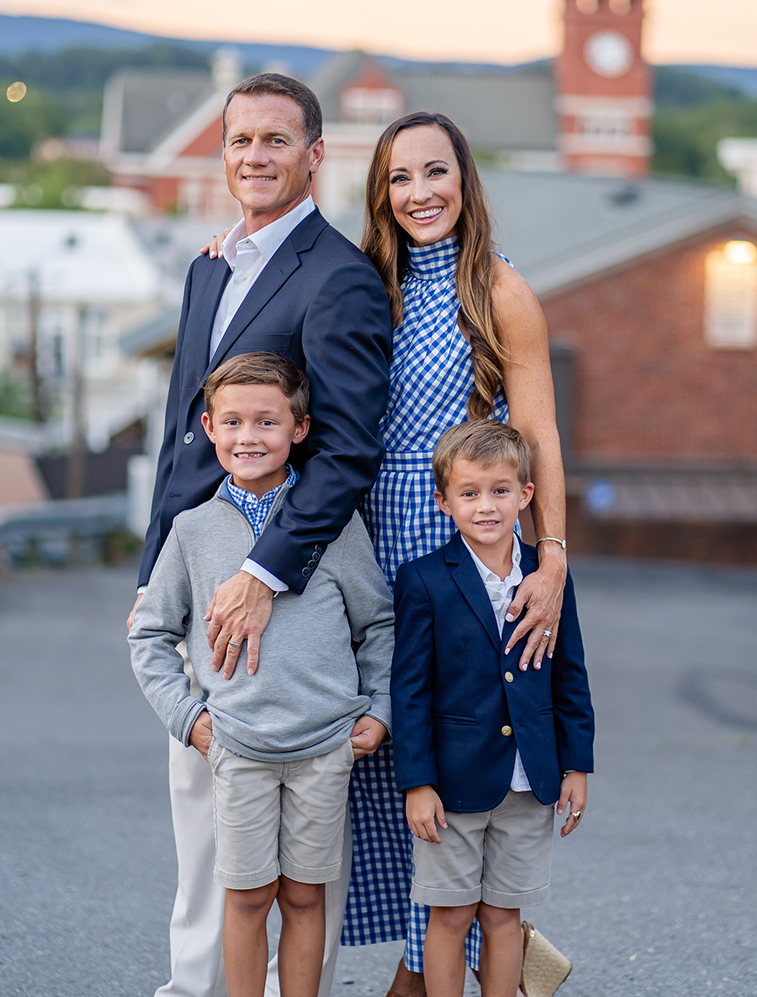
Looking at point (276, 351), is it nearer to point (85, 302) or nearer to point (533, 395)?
point (533, 395)

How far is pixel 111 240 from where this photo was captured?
2934 centimetres

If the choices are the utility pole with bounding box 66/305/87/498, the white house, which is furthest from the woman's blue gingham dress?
the white house

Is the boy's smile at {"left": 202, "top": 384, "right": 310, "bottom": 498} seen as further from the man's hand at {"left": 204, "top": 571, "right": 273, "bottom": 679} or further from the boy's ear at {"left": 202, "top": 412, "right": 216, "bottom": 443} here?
the man's hand at {"left": 204, "top": 571, "right": 273, "bottom": 679}

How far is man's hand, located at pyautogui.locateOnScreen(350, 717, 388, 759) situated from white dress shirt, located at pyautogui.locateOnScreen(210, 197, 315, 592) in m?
0.90

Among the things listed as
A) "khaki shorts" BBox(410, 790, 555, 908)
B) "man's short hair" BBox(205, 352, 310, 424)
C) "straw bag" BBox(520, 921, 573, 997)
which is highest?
"man's short hair" BBox(205, 352, 310, 424)

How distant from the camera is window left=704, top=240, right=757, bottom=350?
653 inches

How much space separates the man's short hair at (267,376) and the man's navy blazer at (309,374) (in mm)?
32

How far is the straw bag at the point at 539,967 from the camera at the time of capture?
279cm

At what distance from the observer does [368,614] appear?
2.51 metres

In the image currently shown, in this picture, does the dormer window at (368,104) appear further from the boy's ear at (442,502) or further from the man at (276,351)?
the boy's ear at (442,502)

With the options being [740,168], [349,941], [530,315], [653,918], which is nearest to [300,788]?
[349,941]

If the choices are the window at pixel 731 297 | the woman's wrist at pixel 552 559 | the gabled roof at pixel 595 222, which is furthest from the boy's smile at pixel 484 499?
the window at pixel 731 297

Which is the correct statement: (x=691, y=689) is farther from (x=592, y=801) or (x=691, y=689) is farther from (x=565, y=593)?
(x=565, y=593)

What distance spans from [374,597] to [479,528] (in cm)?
28
